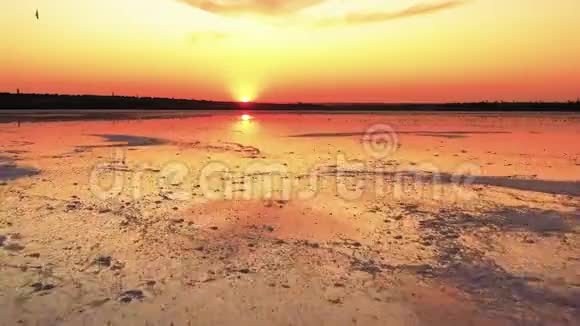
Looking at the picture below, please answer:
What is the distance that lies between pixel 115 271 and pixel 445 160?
9545 mm

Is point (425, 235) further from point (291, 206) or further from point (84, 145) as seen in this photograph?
point (84, 145)

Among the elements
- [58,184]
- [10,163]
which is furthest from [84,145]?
[58,184]

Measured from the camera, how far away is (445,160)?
11.6 meters

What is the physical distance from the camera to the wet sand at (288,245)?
11.7 ft

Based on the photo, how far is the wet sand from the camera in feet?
11.7
